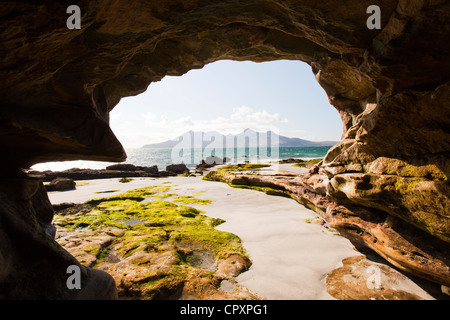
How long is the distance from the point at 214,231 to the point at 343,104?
7021mm

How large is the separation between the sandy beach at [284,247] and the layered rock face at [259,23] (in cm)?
166

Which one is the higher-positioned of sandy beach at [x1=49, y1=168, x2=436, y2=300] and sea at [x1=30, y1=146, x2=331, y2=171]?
sandy beach at [x1=49, y1=168, x2=436, y2=300]

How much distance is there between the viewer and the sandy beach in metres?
3.87

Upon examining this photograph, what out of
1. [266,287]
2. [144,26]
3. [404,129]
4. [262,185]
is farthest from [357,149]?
[262,185]

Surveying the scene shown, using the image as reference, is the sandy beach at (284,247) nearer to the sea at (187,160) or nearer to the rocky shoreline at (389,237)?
the rocky shoreline at (389,237)

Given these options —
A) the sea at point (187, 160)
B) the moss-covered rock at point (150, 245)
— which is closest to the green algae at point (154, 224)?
the moss-covered rock at point (150, 245)

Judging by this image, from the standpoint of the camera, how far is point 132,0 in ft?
10.2

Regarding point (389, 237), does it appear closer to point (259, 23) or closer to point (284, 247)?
point (284, 247)

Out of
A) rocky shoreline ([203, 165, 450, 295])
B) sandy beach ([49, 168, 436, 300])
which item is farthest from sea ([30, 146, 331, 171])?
rocky shoreline ([203, 165, 450, 295])

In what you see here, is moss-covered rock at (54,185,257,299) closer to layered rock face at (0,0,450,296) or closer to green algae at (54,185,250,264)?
green algae at (54,185,250,264)

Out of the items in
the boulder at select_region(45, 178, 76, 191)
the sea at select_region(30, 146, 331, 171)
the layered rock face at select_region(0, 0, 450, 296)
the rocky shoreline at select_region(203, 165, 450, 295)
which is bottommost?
the sea at select_region(30, 146, 331, 171)

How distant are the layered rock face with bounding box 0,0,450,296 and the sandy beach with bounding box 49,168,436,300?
5.46ft

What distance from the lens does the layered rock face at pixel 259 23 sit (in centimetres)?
269

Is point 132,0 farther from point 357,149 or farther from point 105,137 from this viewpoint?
point 357,149
